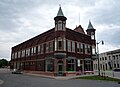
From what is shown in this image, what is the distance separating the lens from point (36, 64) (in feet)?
142

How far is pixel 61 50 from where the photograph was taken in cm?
3562

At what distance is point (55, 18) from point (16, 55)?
3136cm

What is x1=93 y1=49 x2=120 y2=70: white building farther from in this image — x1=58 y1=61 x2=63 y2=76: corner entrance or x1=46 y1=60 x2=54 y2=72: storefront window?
x1=58 y1=61 x2=63 y2=76: corner entrance

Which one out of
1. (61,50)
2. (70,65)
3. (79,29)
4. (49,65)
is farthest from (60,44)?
(79,29)

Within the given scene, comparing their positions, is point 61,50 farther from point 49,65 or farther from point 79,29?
point 79,29

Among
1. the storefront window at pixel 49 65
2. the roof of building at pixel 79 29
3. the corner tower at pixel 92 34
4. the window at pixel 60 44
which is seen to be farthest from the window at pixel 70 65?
the roof of building at pixel 79 29

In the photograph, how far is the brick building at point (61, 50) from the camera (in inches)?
1395

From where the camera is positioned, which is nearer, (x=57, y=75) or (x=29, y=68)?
(x=57, y=75)

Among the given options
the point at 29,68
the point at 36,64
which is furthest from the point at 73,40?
the point at 29,68

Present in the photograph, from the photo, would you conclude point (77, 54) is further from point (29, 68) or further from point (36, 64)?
point (29, 68)

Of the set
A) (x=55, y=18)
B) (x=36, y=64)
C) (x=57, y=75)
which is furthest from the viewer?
(x=36, y=64)

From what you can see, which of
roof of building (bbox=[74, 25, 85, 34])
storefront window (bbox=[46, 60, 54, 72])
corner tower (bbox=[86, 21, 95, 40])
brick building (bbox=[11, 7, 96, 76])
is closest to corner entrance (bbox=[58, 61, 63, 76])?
brick building (bbox=[11, 7, 96, 76])

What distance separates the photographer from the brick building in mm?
35438

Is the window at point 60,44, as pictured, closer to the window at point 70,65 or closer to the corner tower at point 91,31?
the window at point 70,65
